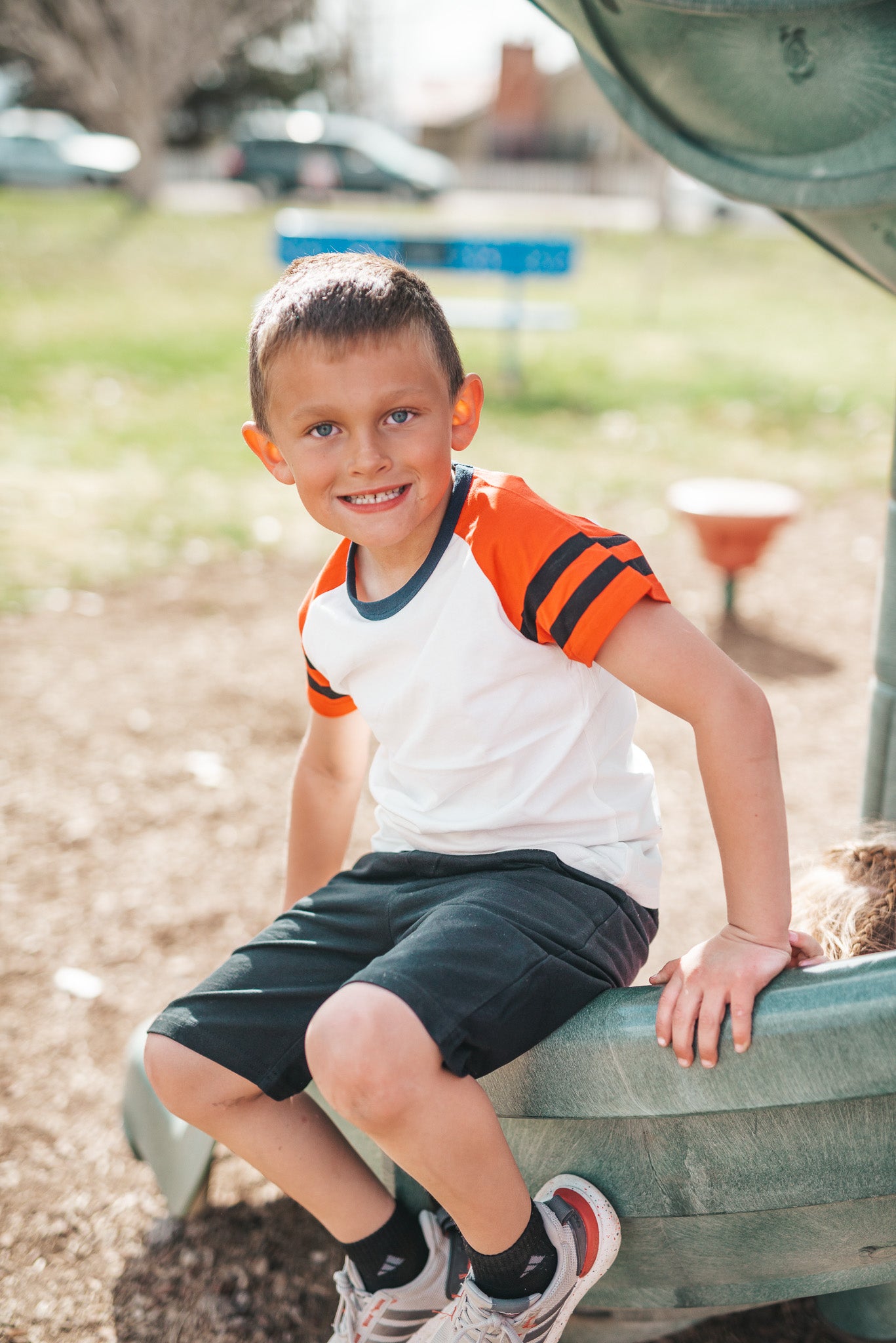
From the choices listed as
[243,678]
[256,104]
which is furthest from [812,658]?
[256,104]

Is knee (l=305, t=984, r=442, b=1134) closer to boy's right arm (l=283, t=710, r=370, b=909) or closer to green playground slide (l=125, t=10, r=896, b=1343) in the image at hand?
green playground slide (l=125, t=10, r=896, b=1343)

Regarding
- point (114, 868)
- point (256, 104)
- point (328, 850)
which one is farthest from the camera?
point (256, 104)

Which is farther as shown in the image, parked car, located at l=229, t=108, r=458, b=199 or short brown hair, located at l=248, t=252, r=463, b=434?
parked car, located at l=229, t=108, r=458, b=199

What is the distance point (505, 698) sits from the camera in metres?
1.62

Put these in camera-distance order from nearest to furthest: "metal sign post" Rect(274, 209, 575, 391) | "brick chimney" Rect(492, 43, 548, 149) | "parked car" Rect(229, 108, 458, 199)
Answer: "metal sign post" Rect(274, 209, 575, 391)
"parked car" Rect(229, 108, 458, 199)
"brick chimney" Rect(492, 43, 548, 149)

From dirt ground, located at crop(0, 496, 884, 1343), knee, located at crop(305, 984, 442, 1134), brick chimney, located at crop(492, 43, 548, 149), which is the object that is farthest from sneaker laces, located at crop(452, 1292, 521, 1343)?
brick chimney, located at crop(492, 43, 548, 149)

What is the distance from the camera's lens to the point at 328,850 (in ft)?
6.68

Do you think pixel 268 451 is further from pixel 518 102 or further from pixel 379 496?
pixel 518 102

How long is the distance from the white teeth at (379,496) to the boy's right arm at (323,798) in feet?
1.36

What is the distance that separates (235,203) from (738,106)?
70.0 ft

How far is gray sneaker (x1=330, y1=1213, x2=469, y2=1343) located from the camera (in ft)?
5.48

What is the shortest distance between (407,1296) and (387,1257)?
6cm

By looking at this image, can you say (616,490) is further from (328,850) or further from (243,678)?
(328,850)

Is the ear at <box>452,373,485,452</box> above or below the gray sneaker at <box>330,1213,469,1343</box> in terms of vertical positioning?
above
